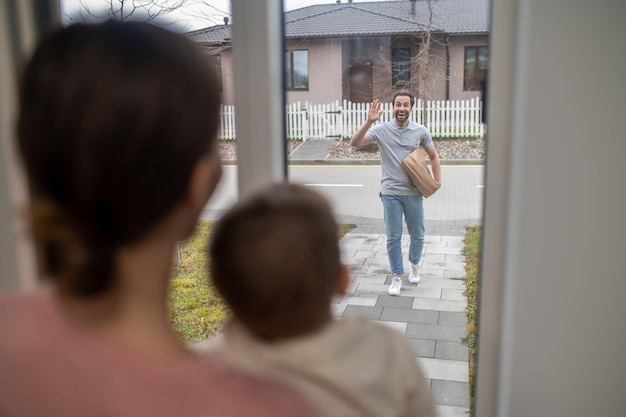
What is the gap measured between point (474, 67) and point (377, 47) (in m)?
0.33

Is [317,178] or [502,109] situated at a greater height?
[502,109]

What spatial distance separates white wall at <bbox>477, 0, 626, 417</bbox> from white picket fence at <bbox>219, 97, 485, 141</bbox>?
15 cm

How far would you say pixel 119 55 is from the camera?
43 centimetres

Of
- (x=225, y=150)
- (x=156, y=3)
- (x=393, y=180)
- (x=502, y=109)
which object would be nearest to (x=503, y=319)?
(x=502, y=109)

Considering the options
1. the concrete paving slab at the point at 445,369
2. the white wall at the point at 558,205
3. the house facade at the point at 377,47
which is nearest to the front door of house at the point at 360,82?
the house facade at the point at 377,47

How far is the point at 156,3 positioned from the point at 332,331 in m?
1.20

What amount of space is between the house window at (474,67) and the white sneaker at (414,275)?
1.82m

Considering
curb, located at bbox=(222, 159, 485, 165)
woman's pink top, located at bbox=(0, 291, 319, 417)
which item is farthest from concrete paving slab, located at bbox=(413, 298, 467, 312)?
woman's pink top, located at bbox=(0, 291, 319, 417)

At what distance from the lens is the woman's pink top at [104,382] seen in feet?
1.46

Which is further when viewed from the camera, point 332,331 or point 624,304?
point 624,304

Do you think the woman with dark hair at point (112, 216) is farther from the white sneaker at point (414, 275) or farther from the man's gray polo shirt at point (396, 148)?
the white sneaker at point (414, 275)

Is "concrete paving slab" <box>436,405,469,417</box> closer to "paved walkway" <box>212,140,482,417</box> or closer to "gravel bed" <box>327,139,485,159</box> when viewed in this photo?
"paved walkway" <box>212,140,482,417</box>

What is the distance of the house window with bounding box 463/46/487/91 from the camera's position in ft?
3.22

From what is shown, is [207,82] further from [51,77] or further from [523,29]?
[523,29]
